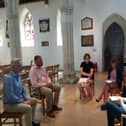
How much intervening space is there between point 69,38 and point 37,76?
434 cm

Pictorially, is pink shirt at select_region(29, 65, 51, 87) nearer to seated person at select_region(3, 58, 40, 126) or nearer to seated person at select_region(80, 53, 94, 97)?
seated person at select_region(3, 58, 40, 126)

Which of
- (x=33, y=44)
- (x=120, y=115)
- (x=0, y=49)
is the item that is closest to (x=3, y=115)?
(x=120, y=115)

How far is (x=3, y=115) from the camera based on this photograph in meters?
3.77

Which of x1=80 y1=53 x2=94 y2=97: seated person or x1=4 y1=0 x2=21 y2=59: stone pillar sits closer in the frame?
x1=80 y1=53 x2=94 y2=97: seated person

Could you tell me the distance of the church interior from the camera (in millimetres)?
7566

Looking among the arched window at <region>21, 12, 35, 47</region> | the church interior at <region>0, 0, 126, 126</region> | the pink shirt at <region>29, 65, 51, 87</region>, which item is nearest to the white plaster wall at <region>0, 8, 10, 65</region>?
the church interior at <region>0, 0, 126, 126</region>

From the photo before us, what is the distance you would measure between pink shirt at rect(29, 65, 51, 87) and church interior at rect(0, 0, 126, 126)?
0.71 metres

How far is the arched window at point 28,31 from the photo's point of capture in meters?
14.3

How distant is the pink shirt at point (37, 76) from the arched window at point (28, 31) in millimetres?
9182

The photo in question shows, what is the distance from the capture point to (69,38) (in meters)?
9.21

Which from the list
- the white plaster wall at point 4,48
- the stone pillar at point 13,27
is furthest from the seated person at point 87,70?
the white plaster wall at point 4,48

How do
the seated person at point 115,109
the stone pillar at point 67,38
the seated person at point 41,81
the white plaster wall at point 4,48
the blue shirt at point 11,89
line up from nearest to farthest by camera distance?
the seated person at point 115,109 < the blue shirt at point 11,89 < the seated person at point 41,81 < the stone pillar at point 67,38 < the white plaster wall at point 4,48

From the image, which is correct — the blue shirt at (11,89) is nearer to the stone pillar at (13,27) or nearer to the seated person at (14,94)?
the seated person at (14,94)

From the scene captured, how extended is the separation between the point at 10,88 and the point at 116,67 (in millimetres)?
2819
